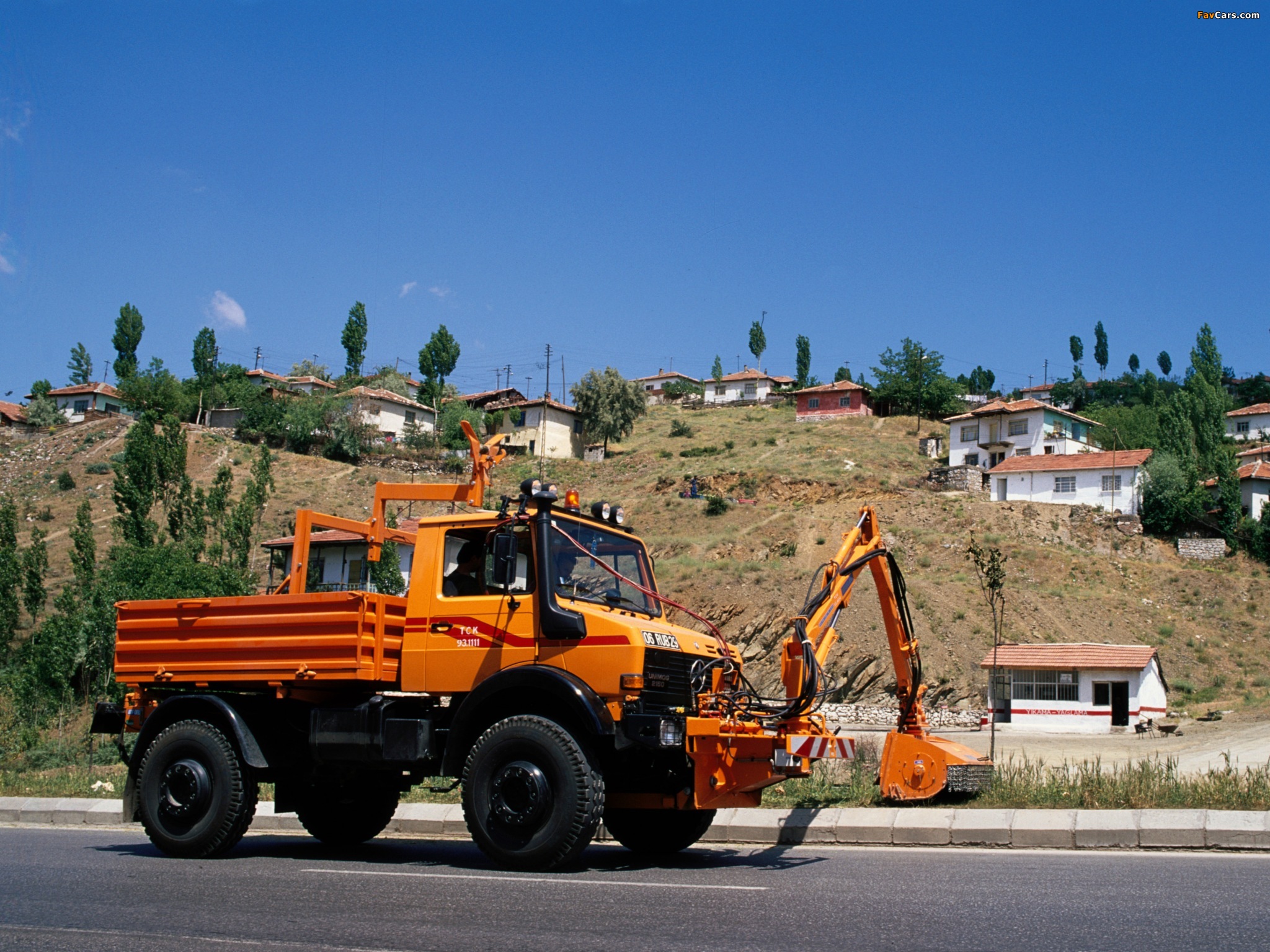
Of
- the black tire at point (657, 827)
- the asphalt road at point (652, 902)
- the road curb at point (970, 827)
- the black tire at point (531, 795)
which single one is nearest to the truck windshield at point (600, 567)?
the black tire at point (531, 795)

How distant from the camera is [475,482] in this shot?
1173 cm

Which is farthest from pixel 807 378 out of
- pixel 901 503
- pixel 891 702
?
pixel 891 702

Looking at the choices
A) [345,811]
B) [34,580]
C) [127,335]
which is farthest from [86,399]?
[345,811]

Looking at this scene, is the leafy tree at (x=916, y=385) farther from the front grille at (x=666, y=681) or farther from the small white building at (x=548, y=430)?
the front grille at (x=666, y=681)

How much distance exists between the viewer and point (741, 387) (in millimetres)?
119062

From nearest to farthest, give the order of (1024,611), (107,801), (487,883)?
(487,883)
(107,801)
(1024,611)

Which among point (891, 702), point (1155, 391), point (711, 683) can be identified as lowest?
point (891, 702)

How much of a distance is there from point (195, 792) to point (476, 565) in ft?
12.4

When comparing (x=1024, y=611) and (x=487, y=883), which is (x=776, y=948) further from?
(x=1024, y=611)

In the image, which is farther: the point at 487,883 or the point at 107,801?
the point at 107,801

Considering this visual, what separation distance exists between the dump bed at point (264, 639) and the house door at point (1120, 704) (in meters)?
35.9

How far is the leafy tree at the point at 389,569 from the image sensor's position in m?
13.7

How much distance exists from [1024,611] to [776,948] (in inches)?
1856

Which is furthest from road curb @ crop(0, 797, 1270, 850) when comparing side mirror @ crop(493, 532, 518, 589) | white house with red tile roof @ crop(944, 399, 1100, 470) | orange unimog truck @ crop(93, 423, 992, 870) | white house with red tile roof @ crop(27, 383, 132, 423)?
white house with red tile roof @ crop(27, 383, 132, 423)
